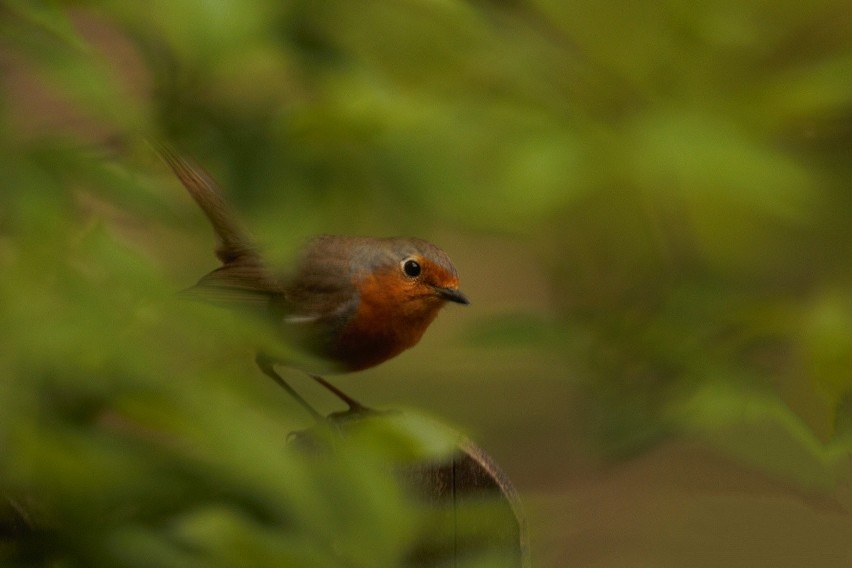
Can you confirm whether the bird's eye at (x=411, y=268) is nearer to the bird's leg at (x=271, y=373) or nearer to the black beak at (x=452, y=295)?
the black beak at (x=452, y=295)

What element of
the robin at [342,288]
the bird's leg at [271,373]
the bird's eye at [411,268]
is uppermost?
the bird's eye at [411,268]

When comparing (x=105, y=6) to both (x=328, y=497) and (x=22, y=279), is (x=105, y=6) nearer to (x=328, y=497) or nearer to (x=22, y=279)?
(x=22, y=279)

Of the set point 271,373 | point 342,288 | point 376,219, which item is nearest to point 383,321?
point 342,288

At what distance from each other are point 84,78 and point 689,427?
2.84 ft

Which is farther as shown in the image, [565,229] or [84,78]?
[565,229]

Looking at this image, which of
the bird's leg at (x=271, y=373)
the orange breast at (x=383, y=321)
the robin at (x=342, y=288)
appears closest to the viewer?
the bird's leg at (x=271, y=373)

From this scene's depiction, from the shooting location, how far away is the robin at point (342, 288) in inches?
65.0

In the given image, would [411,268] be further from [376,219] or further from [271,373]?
[271,373]

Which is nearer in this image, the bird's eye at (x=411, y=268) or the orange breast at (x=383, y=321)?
the orange breast at (x=383, y=321)

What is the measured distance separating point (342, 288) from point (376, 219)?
12.8 inches

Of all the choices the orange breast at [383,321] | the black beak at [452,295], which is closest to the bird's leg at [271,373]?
the orange breast at [383,321]

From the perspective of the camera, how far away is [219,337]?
38.1 inches

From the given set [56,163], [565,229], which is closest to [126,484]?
[56,163]

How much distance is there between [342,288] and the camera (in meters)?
2.04
